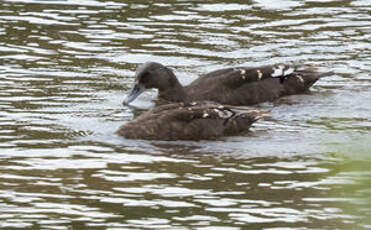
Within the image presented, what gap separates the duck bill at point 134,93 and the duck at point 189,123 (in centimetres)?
181

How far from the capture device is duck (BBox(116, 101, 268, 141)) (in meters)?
11.1

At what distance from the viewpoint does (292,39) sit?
646 inches

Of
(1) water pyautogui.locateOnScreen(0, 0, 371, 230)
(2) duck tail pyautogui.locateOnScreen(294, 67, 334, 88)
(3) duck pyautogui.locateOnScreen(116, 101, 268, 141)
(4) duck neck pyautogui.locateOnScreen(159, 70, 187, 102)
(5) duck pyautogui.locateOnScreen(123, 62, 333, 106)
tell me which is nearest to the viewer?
(1) water pyautogui.locateOnScreen(0, 0, 371, 230)

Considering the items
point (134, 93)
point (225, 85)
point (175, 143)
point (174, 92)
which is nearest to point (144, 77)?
point (134, 93)

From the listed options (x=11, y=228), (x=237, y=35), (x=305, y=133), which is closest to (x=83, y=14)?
(x=237, y=35)

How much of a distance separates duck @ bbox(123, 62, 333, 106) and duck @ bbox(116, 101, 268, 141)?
1.57m

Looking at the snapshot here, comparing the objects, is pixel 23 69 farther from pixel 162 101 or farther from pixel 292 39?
pixel 292 39

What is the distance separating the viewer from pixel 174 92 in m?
13.5

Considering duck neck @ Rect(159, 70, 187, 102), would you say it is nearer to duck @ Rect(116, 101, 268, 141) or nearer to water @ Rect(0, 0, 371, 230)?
water @ Rect(0, 0, 371, 230)

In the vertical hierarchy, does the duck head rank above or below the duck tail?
above

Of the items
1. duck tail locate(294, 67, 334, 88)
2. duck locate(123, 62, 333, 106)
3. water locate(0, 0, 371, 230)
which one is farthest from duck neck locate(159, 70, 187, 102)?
duck tail locate(294, 67, 334, 88)

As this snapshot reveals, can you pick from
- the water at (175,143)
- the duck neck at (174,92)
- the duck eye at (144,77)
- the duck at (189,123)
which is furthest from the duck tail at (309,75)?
the duck at (189,123)

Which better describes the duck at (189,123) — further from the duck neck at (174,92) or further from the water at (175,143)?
the duck neck at (174,92)

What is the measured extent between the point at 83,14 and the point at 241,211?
10560mm
